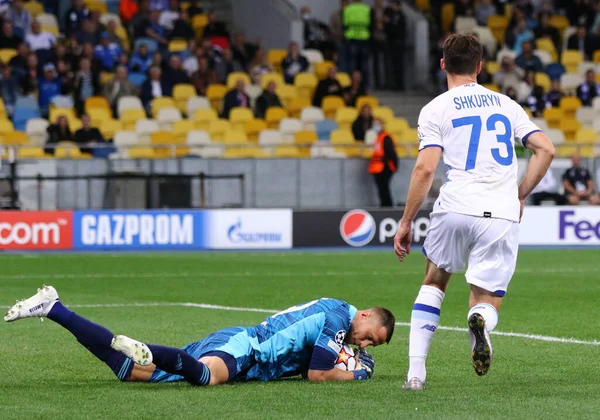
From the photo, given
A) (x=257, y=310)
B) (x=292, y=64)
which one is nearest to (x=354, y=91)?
(x=292, y=64)

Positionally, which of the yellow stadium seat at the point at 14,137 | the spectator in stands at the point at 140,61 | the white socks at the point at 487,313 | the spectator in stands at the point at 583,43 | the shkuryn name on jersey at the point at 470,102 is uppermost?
Result: the spectator in stands at the point at 583,43

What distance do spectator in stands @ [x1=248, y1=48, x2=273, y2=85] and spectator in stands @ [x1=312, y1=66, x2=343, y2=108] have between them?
49.2 inches

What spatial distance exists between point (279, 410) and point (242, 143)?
62.1ft

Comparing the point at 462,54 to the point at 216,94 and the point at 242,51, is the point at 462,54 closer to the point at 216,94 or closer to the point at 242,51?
the point at 216,94

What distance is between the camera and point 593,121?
2873 centimetres

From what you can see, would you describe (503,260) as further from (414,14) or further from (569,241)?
(414,14)

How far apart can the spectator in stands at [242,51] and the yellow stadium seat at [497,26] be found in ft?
21.4

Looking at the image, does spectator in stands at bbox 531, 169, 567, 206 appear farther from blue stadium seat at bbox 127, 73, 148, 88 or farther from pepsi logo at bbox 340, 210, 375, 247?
blue stadium seat at bbox 127, 73, 148, 88

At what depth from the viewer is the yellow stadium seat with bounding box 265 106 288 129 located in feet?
87.8

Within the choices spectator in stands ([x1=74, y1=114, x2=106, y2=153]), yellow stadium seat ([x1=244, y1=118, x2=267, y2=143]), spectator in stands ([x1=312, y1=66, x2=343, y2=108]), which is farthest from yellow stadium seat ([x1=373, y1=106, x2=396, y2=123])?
spectator in stands ([x1=74, y1=114, x2=106, y2=153])

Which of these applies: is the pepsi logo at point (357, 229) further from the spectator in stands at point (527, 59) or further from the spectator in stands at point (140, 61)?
the spectator in stands at point (527, 59)

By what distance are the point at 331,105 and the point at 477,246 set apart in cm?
2080

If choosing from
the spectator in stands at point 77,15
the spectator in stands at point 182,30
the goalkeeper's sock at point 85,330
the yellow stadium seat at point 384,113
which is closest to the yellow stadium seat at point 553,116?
the yellow stadium seat at point 384,113

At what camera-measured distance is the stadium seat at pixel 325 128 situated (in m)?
27.3
